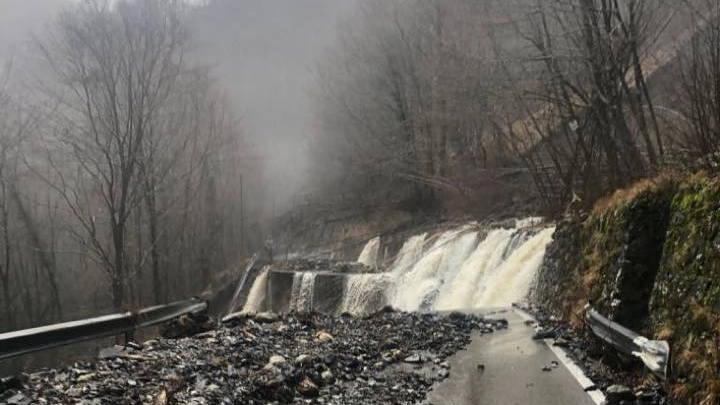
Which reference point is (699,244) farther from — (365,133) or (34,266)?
(34,266)

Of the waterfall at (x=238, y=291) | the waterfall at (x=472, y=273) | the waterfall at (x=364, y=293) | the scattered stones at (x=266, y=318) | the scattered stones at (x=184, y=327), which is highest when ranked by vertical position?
the scattered stones at (x=184, y=327)

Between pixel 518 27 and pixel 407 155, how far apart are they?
1940 cm

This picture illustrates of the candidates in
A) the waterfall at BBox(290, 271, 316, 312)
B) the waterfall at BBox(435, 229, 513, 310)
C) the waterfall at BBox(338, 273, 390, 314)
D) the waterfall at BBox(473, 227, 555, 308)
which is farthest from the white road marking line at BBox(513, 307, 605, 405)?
the waterfall at BBox(290, 271, 316, 312)

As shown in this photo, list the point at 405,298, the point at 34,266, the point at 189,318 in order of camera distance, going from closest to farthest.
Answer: the point at 189,318 < the point at 405,298 < the point at 34,266

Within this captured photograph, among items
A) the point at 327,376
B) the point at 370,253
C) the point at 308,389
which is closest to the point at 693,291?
the point at 308,389

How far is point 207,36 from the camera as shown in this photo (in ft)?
291

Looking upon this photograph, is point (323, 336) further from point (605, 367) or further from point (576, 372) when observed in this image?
point (605, 367)

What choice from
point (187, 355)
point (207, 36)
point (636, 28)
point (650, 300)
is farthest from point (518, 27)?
point (207, 36)

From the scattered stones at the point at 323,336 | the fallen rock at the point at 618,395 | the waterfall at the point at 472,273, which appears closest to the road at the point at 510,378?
the fallen rock at the point at 618,395

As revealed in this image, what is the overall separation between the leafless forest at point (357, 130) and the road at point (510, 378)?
294 centimetres

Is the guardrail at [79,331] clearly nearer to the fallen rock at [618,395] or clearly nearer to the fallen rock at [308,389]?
the fallen rock at [308,389]

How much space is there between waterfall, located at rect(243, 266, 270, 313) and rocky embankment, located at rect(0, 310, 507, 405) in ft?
62.3

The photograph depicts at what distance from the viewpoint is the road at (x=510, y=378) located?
680cm

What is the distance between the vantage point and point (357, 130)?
133 ft
